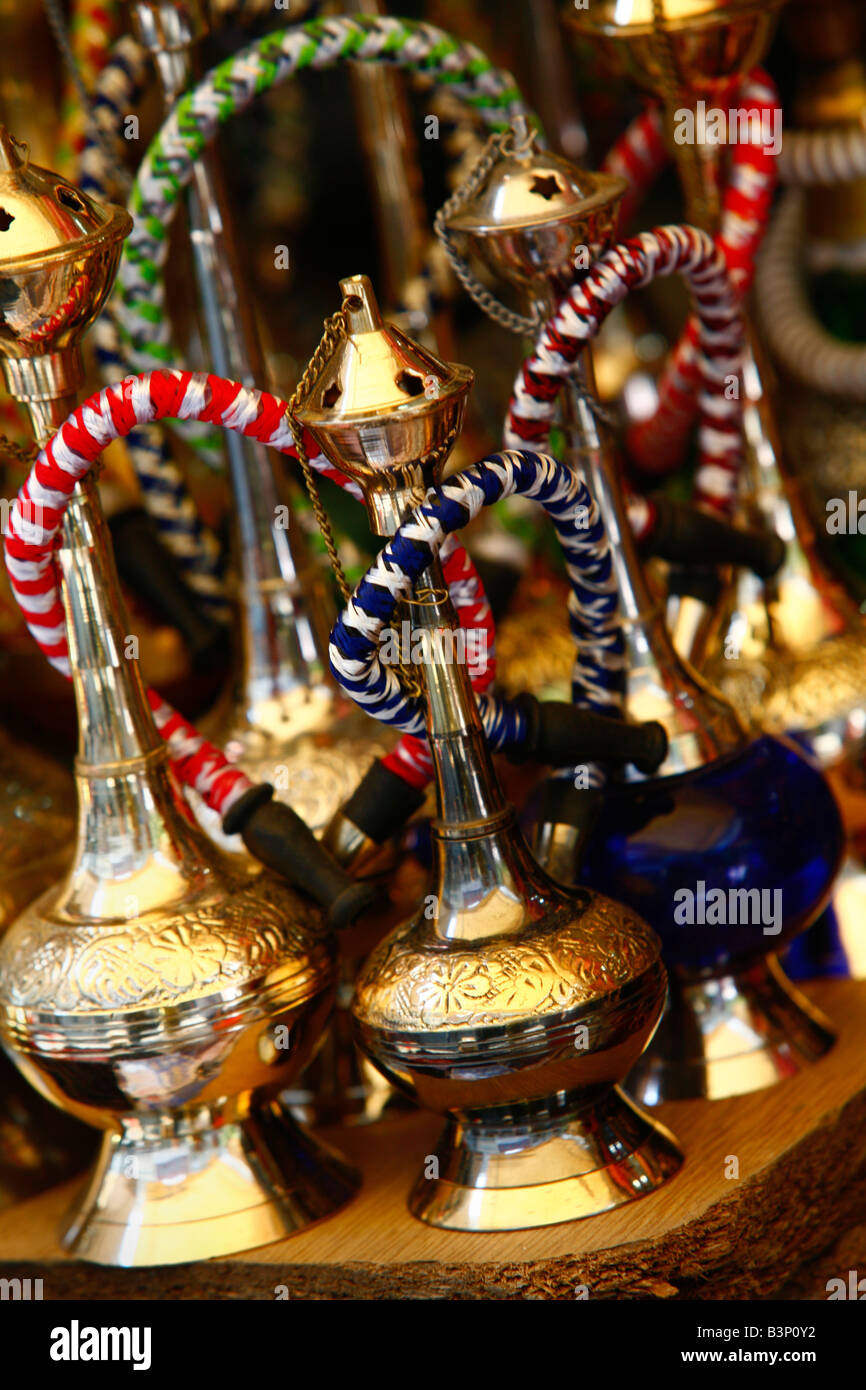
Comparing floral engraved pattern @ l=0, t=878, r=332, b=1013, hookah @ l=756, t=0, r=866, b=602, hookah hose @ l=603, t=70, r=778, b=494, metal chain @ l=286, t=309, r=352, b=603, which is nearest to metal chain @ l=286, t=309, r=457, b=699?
metal chain @ l=286, t=309, r=352, b=603

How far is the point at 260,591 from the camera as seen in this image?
71cm

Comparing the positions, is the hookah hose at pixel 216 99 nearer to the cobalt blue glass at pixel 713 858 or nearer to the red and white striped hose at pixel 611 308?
the red and white striped hose at pixel 611 308

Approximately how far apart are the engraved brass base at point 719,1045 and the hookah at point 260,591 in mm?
165

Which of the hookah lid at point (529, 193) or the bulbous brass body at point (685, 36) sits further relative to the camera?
the bulbous brass body at point (685, 36)

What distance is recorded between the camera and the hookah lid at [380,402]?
0.52m

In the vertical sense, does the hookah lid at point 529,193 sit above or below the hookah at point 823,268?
above

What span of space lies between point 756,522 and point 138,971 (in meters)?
0.37

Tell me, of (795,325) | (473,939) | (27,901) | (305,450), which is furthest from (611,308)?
(795,325)

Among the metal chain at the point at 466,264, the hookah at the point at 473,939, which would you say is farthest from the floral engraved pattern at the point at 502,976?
the metal chain at the point at 466,264

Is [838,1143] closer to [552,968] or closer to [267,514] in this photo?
[552,968]

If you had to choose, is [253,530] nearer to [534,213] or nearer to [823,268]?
[534,213]

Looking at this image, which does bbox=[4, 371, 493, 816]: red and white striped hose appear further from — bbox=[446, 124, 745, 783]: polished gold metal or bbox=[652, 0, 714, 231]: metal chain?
bbox=[652, 0, 714, 231]: metal chain

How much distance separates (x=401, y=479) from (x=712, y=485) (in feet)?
0.82
